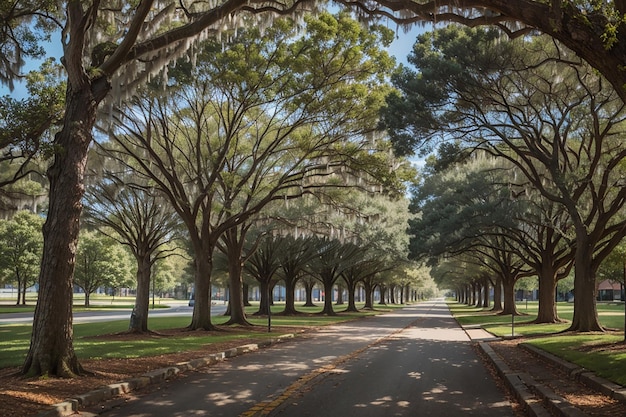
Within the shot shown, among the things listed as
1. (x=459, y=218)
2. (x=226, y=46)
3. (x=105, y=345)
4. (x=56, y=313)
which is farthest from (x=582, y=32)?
(x=459, y=218)

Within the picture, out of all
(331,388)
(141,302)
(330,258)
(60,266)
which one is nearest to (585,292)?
(331,388)

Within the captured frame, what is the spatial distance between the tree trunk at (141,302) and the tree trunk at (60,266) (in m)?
12.6

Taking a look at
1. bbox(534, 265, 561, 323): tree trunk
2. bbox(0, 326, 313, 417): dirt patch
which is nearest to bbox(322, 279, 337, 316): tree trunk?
bbox(534, 265, 561, 323): tree trunk

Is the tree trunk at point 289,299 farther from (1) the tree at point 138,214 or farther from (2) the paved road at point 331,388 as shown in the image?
(2) the paved road at point 331,388

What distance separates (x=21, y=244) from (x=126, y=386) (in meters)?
49.8

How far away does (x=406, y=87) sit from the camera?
1902 cm

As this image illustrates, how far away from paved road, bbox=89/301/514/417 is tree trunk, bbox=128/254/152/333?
8491mm

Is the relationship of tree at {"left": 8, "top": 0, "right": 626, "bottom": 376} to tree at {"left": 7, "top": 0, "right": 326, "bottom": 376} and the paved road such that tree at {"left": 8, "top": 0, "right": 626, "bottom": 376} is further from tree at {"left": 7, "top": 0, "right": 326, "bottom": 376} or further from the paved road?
the paved road

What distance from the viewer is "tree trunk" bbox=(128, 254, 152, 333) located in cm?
2232

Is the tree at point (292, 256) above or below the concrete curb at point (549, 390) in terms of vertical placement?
above

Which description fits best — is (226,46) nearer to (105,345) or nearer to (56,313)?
(105,345)

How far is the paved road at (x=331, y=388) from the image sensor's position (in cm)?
788

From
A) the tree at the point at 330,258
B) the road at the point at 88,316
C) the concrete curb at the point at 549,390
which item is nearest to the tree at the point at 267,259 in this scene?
the tree at the point at 330,258

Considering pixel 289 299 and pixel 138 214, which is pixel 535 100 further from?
pixel 289 299
